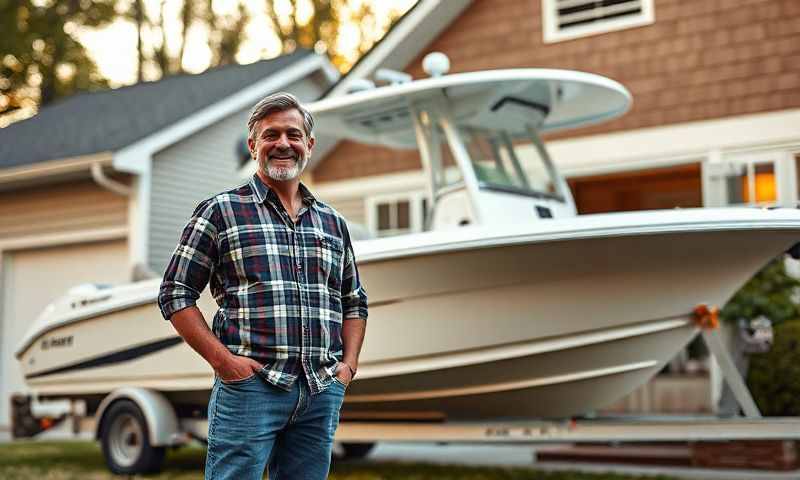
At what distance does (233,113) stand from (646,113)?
6396 millimetres

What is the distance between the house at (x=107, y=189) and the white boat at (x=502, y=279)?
3.77 m

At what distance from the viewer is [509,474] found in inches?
273

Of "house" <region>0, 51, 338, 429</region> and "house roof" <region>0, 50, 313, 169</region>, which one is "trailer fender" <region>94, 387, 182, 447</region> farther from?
"house roof" <region>0, 50, 313, 169</region>

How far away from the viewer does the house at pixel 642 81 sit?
8.25 metres

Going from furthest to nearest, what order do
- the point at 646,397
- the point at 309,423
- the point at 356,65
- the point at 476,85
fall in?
1. the point at 356,65
2. the point at 646,397
3. the point at 476,85
4. the point at 309,423

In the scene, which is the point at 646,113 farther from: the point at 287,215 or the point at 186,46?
the point at 186,46

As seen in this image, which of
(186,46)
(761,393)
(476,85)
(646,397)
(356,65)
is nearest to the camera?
(476,85)

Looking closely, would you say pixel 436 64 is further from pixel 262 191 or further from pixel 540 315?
pixel 262 191

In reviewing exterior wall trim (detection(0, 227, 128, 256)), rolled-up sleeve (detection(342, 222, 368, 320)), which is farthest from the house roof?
rolled-up sleeve (detection(342, 222, 368, 320))

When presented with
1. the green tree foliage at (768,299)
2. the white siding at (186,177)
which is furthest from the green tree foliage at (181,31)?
the green tree foliage at (768,299)

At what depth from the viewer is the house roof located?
12.4 m

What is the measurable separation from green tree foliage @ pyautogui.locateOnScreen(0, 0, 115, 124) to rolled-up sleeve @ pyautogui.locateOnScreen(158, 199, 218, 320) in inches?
813

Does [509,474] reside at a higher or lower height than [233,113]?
lower

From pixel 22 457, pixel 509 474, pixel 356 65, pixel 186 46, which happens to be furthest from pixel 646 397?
pixel 186 46
